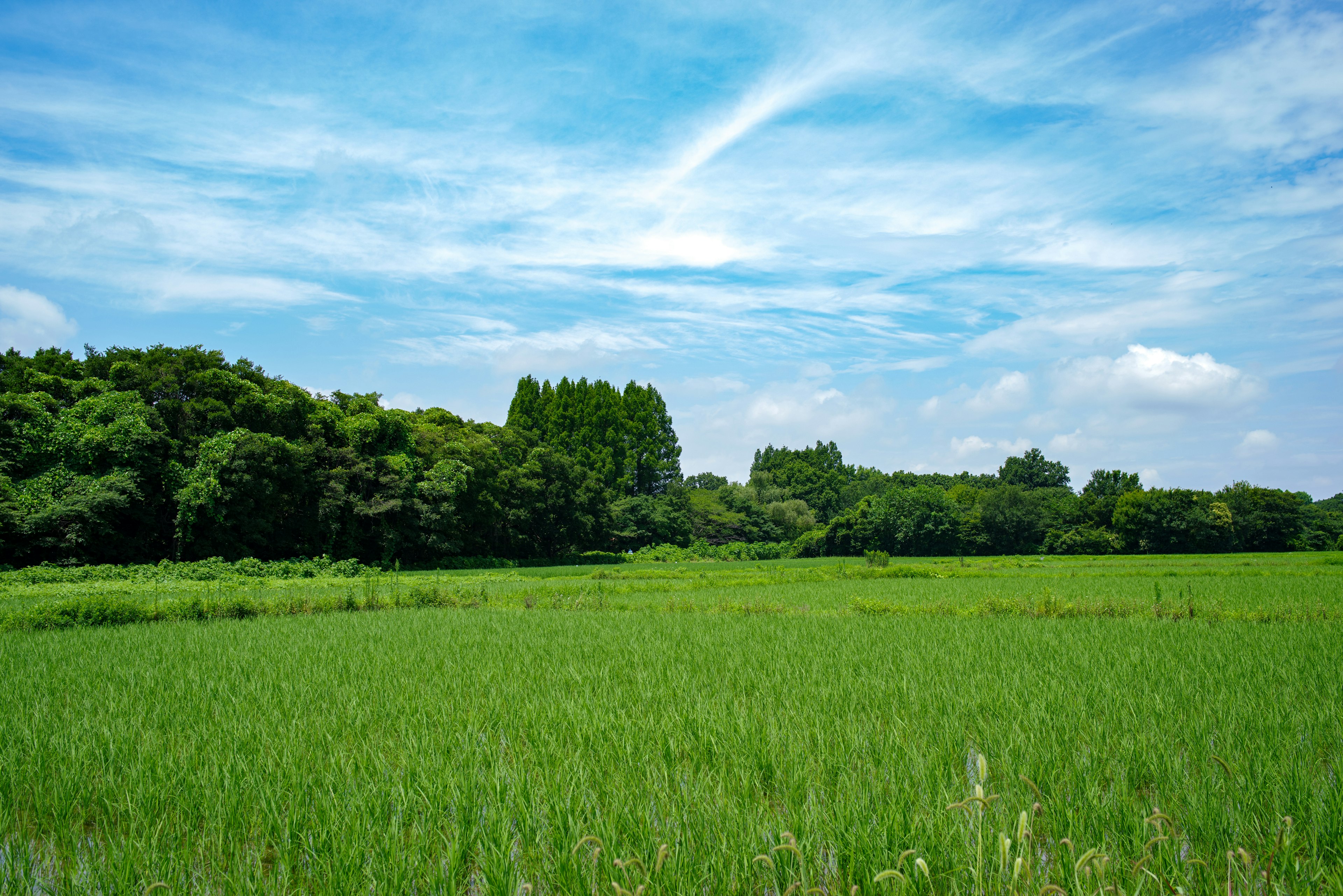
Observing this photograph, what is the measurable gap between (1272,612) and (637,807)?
1228 centimetres

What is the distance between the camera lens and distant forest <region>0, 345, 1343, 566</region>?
836 inches

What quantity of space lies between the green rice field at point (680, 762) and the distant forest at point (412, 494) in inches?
582

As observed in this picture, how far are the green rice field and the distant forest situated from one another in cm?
1478

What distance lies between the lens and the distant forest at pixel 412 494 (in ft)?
69.7

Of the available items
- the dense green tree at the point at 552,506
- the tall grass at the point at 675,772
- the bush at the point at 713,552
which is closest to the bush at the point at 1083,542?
the bush at the point at 713,552

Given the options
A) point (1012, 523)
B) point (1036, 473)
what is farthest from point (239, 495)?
point (1036, 473)

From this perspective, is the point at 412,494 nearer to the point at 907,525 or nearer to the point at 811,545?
the point at 811,545

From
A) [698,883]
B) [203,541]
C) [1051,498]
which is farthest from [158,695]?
[1051,498]

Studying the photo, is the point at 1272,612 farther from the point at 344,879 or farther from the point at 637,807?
the point at 344,879

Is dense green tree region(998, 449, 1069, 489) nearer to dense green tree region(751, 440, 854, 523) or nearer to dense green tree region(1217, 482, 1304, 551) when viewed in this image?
dense green tree region(751, 440, 854, 523)

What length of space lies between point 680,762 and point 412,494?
27.4 meters

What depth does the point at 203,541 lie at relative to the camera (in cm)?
2392

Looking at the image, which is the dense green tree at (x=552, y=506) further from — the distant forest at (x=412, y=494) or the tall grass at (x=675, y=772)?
the tall grass at (x=675, y=772)

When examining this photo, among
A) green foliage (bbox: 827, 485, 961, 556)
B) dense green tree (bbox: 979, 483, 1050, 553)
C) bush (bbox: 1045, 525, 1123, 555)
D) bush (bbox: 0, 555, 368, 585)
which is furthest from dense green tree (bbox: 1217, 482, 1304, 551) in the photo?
bush (bbox: 0, 555, 368, 585)
